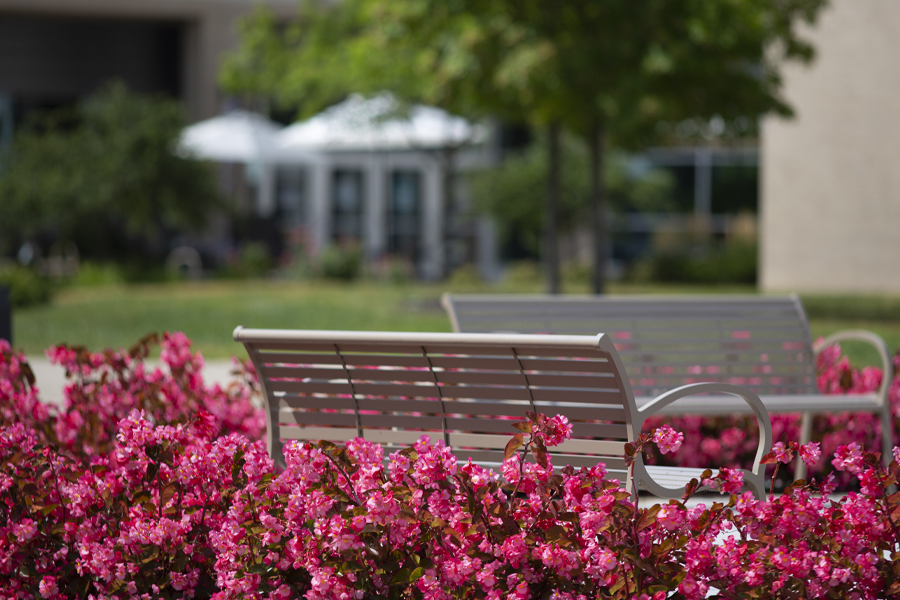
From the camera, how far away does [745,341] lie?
5160mm

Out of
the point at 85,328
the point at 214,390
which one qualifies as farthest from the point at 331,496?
the point at 85,328

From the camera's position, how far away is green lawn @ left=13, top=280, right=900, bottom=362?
11406 mm

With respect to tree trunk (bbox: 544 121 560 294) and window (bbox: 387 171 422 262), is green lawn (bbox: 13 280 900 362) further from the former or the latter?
window (bbox: 387 171 422 262)

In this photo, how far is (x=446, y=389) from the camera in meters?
3.38

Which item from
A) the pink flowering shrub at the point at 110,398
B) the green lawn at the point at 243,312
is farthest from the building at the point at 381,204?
the pink flowering shrub at the point at 110,398

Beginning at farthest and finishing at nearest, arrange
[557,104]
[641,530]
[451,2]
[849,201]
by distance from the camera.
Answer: [849,201]
[557,104]
[451,2]
[641,530]

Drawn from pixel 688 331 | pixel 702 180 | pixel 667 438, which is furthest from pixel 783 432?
pixel 702 180

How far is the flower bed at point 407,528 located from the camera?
2.62 m

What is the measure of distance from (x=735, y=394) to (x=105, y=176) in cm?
1745

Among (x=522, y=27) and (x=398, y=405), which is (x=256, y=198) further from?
(x=398, y=405)

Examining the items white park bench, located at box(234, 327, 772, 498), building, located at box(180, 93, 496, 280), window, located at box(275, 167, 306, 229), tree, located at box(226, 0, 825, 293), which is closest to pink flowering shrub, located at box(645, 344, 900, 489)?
white park bench, located at box(234, 327, 772, 498)

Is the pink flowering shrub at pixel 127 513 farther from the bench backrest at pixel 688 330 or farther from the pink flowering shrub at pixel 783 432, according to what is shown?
the pink flowering shrub at pixel 783 432

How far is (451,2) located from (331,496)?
838cm

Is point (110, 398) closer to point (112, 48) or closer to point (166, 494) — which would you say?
point (166, 494)
